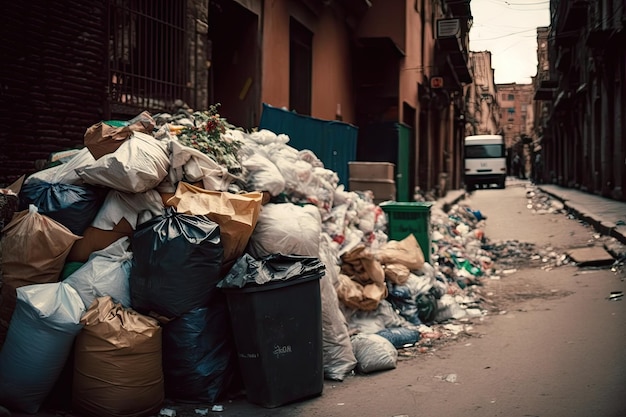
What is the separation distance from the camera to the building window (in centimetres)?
1088

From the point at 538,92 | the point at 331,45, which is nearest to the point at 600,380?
the point at 331,45

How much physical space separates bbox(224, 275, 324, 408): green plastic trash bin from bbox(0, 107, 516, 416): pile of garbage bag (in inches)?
3.7

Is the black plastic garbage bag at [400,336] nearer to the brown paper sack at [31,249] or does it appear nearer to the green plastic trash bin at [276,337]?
the green plastic trash bin at [276,337]

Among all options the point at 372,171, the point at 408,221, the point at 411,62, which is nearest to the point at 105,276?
the point at 408,221

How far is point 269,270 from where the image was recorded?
150 inches

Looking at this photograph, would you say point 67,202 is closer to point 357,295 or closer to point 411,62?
point 357,295

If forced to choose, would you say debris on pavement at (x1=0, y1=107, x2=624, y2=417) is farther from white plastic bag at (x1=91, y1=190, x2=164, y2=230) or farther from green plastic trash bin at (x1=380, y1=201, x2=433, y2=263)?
green plastic trash bin at (x1=380, y1=201, x2=433, y2=263)

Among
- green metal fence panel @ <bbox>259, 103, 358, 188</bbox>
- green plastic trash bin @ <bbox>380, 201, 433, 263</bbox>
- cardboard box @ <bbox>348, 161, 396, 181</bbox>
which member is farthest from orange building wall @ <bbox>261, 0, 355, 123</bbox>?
green plastic trash bin @ <bbox>380, 201, 433, 263</bbox>

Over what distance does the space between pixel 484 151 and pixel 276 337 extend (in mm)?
Result: 29419

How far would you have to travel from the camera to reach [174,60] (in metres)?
7.16

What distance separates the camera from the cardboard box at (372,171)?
32.3ft

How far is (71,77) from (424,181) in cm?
1633

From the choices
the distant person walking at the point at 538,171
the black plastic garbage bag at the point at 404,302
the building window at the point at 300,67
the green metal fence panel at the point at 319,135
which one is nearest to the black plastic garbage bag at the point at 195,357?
the black plastic garbage bag at the point at 404,302

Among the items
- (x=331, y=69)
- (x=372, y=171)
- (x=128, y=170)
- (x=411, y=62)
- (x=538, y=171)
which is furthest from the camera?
(x=538, y=171)
